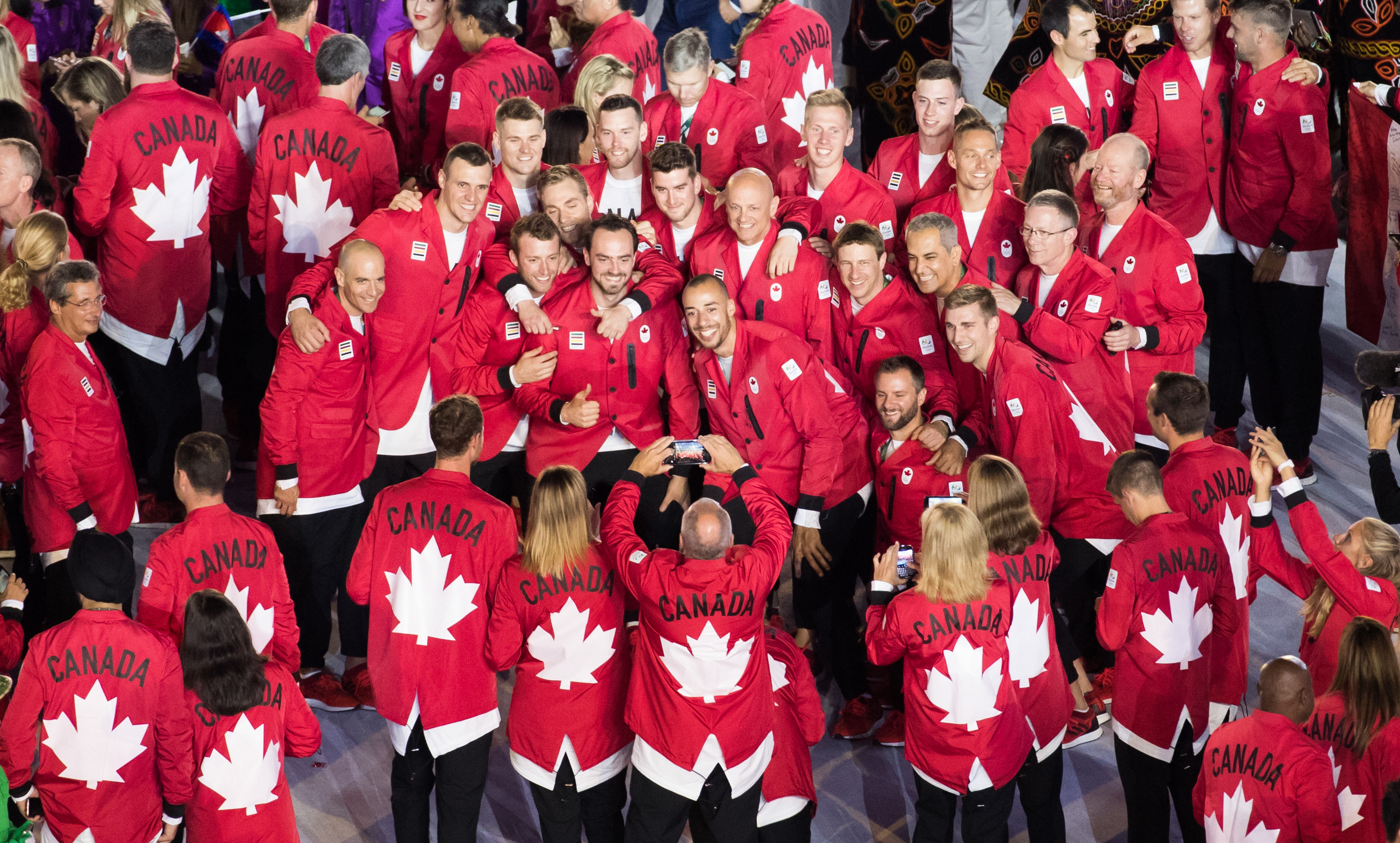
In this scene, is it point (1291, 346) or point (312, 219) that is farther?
point (1291, 346)

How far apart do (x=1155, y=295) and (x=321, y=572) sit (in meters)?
3.97

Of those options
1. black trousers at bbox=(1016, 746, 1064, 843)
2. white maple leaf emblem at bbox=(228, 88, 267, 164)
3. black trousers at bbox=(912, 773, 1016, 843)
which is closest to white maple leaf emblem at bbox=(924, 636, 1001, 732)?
black trousers at bbox=(912, 773, 1016, 843)

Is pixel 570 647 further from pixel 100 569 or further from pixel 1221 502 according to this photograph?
pixel 1221 502

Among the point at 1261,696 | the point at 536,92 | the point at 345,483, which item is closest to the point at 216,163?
the point at 536,92

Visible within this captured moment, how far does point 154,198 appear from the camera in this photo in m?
6.85

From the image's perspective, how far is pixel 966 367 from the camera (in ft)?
20.1

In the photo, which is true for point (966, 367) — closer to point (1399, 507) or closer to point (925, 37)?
point (1399, 507)

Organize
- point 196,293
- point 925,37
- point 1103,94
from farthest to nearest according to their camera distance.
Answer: point 925,37, point 1103,94, point 196,293

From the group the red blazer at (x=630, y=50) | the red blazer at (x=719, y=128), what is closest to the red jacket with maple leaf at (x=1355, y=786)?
the red blazer at (x=719, y=128)

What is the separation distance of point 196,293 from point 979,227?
3922 mm

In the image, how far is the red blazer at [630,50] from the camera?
7.68 m

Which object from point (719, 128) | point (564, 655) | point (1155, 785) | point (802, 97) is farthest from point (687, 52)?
point (1155, 785)

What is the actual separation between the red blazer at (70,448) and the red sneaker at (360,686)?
117cm

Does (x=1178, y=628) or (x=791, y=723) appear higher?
(x=1178, y=628)
